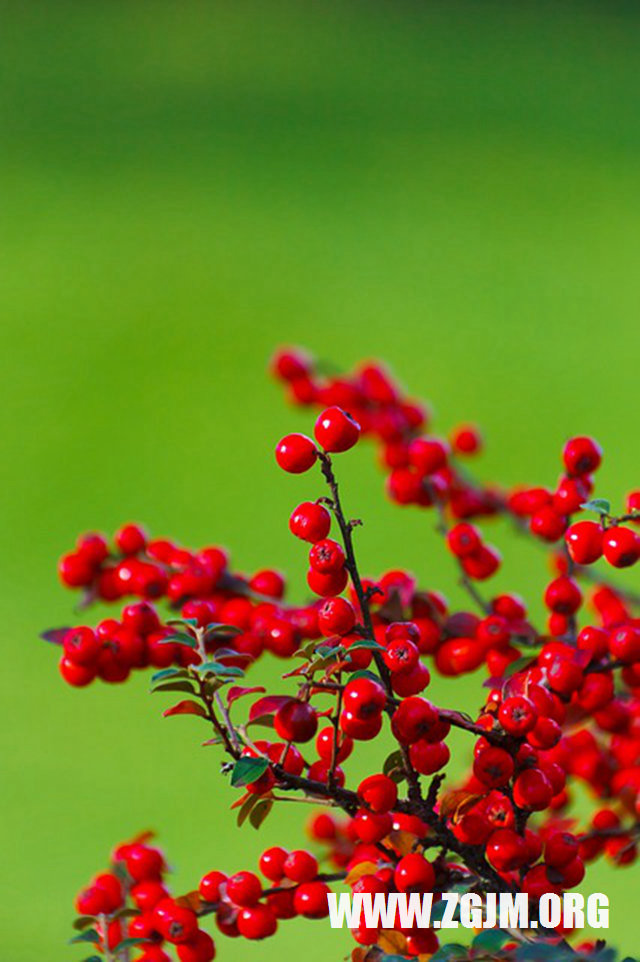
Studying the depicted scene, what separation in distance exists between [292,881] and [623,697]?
0.63ft

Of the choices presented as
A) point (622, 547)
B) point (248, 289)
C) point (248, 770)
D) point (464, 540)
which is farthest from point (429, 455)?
point (248, 289)

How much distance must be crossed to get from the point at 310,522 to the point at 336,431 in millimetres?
33

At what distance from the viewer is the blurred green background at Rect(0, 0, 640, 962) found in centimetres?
176

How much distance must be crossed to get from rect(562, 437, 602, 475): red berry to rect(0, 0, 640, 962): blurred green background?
0.78m

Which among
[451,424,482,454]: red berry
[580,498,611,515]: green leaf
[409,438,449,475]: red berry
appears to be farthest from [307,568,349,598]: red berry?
[451,424,482,454]: red berry

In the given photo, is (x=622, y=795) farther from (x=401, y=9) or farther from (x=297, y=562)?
(x=401, y=9)

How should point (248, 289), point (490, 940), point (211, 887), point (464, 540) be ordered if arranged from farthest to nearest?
point (248, 289)
point (464, 540)
point (211, 887)
point (490, 940)

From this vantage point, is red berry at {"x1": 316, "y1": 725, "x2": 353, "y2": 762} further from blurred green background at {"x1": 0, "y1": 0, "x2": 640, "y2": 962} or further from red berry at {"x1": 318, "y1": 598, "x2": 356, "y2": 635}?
blurred green background at {"x1": 0, "y1": 0, "x2": 640, "y2": 962}

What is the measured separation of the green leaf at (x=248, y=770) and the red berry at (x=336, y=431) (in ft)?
0.36

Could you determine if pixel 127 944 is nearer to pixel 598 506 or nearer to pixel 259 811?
pixel 259 811

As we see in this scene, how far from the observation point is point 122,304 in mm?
3105

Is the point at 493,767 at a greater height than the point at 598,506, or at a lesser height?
lesser

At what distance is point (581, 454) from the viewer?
Result: 22.1 inches

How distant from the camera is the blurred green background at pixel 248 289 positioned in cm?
176
